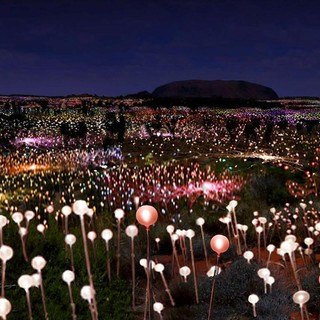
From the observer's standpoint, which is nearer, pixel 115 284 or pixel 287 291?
pixel 287 291

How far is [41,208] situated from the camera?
37.8ft

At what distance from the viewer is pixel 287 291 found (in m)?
5.77

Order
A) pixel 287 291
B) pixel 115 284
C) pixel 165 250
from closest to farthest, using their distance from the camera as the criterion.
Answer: pixel 287 291, pixel 115 284, pixel 165 250

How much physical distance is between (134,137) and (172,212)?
1906 centimetres

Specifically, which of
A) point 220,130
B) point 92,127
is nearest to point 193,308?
point 220,130

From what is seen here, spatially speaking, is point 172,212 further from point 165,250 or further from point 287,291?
point 287,291

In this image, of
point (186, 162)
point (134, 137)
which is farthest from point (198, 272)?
point (134, 137)

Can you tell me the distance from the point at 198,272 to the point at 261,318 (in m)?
2.17

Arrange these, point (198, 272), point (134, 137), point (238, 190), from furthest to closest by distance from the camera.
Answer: point (134, 137)
point (238, 190)
point (198, 272)

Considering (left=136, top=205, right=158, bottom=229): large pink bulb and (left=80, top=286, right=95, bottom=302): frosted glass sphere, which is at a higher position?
(left=136, top=205, right=158, bottom=229): large pink bulb

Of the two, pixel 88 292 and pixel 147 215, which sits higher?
pixel 147 215

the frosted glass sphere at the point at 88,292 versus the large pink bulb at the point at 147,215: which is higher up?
the large pink bulb at the point at 147,215

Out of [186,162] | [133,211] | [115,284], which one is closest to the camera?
[115,284]

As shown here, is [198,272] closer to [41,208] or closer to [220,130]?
[41,208]
